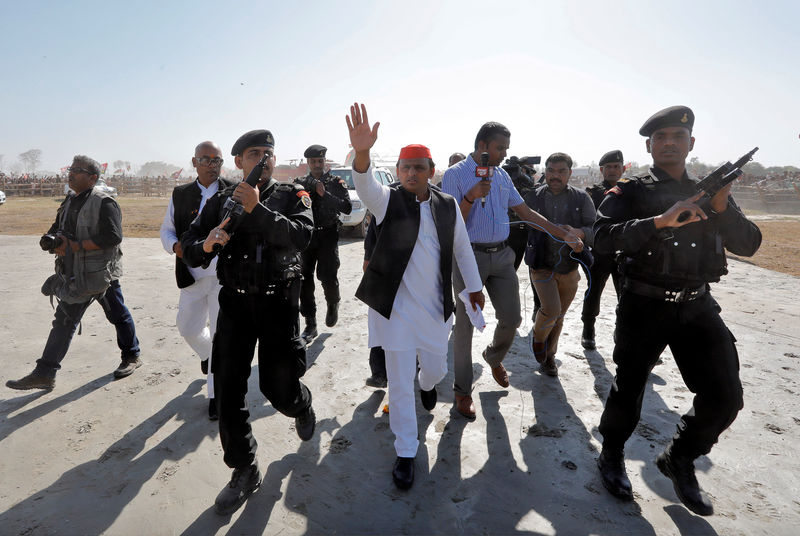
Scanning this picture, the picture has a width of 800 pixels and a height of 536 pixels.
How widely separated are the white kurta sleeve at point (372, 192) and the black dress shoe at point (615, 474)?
6.82 feet

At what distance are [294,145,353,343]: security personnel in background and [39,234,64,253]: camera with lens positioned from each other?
2.29 meters

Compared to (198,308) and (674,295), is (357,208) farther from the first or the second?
(674,295)

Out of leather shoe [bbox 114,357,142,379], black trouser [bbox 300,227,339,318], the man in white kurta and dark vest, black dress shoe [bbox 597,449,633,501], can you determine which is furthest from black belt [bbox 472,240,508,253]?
leather shoe [bbox 114,357,142,379]

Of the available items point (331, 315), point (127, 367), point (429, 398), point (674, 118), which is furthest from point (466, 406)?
point (127, 367)

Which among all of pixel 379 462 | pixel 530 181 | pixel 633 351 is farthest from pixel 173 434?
pixel 530 181

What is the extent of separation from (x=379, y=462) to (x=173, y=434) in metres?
1.58

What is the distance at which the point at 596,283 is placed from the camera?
16.8 ft

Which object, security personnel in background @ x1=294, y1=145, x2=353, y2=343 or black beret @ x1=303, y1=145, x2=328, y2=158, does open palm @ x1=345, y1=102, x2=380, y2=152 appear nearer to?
security personnel in background @ x1=294, y1=145, x2=353, y2=343

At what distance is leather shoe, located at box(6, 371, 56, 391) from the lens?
379 cm

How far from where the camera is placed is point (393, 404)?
2.85 m

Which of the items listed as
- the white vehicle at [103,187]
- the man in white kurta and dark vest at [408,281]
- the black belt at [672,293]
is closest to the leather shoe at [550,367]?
Answer: the man in white kurta and dark vest at [408,281]

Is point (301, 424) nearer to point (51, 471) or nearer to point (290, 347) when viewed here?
point (290, 347)

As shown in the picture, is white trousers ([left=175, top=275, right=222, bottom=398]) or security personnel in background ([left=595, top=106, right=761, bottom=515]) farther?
white trousers ([left=175, top=275, right=222, bottom=398])

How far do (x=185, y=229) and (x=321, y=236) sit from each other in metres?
1.99
